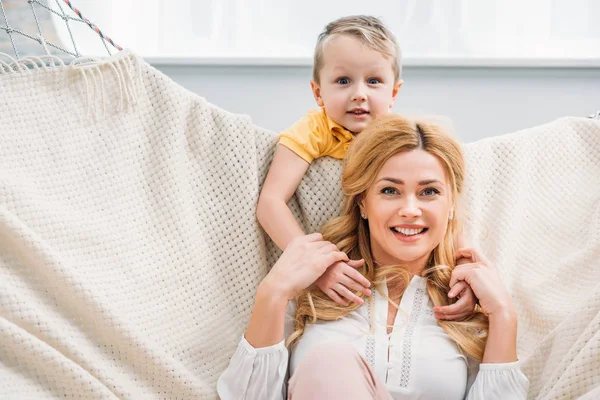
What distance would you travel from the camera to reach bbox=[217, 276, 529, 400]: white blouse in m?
1.28

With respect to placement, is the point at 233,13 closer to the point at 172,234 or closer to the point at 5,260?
the point at 172,234

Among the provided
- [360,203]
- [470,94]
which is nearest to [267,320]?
[360,203]

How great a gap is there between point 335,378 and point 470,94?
1.51m

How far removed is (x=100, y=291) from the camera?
1.38 metres

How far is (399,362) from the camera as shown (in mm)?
1302

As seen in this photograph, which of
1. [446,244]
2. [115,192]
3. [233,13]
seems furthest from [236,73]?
[446,244]

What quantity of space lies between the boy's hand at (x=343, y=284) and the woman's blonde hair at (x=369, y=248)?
0.02 m

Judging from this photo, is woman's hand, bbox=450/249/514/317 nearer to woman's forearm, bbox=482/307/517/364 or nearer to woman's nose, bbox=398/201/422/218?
woman's forearm, bbox=482/307/517/364

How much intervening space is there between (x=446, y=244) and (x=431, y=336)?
195 millimetres

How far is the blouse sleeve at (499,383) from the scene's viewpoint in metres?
1.26

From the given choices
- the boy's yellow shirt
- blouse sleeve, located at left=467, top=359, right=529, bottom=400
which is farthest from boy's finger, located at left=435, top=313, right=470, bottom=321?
the boy's yellow shirt

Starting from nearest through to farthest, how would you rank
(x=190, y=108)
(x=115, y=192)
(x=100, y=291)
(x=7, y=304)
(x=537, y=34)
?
(x=7, y=304), (x=100, y=291), (x=115, y=192), (x=190, y=108), (x=537, y=34)

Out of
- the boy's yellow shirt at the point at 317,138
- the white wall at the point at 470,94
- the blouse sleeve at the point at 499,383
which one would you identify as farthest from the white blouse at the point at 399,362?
the white wall at the point at 470,94

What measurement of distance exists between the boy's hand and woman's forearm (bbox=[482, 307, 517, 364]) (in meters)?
0.22
